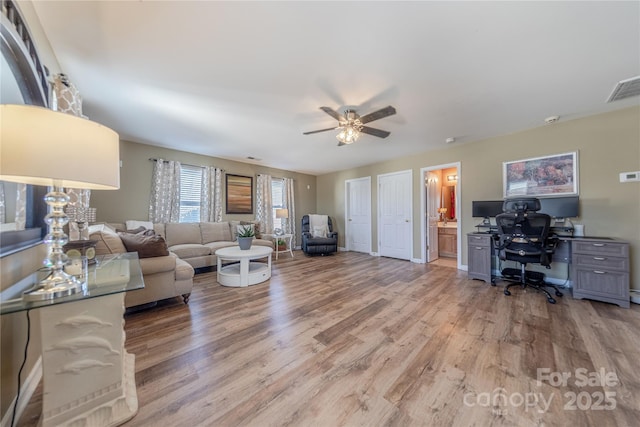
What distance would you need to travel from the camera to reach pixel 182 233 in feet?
14.0

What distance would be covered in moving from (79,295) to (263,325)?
1.42 metres

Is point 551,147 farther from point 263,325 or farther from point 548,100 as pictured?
point 263,325

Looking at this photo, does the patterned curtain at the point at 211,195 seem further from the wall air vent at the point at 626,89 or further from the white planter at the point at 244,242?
the wall air vent at the point at 626,89

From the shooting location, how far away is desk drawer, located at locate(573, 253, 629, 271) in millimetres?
2467

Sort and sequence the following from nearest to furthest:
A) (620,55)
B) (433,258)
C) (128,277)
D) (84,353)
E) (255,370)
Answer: (84,353) < (128,277) < (255,370) < (620,55) < (433,258)

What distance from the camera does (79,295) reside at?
1.00 m

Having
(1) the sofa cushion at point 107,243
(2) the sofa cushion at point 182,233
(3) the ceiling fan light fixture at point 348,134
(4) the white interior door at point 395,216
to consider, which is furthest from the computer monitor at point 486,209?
(2) the sofa cushion at point 182,233

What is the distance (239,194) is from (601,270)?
6.17m

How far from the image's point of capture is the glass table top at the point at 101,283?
0.87 meters

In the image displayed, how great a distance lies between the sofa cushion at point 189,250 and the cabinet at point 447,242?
17.5ft

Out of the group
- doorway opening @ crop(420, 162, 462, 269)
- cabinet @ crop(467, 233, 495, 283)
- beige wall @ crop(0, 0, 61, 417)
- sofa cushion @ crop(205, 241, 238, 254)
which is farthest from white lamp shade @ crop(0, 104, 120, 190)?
doorway opening @ crop(420, 162, 462, 269)

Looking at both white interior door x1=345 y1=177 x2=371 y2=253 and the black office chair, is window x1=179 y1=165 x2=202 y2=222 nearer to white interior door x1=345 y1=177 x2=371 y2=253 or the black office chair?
white interior door x1=345 y1=177 x2=371 y2=253

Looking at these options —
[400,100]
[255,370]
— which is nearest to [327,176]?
[400,100]

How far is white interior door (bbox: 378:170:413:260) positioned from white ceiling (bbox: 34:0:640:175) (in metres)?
1.98
